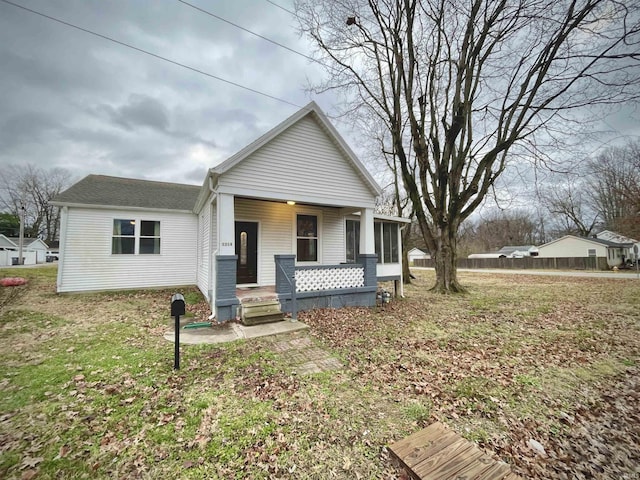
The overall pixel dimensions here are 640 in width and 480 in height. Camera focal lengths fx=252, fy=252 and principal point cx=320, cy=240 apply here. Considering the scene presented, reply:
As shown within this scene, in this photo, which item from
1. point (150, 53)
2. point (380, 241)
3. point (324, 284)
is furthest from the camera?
point (380, 241)

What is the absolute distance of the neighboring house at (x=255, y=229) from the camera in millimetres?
7199

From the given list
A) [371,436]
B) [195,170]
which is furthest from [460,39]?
[195,170]

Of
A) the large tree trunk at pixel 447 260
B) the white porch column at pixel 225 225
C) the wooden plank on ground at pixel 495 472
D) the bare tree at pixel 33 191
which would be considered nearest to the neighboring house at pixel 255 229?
the white porch column at pixel 225 225

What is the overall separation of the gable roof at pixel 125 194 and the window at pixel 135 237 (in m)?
0.81

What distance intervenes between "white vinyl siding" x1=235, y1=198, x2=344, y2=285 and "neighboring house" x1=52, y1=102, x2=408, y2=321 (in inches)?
1.5

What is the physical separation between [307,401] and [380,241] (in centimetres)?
882

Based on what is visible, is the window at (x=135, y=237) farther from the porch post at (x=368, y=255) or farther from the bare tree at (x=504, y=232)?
the bare tree at (x=504, y=232)

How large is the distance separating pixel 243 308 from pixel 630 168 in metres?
36.5

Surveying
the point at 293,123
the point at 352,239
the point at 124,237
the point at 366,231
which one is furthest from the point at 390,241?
the point at 124,237

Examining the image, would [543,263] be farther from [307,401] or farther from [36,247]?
[36,247]

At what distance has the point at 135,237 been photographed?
1130cm

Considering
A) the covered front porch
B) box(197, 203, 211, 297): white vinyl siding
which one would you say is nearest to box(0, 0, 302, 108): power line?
the covered front porch

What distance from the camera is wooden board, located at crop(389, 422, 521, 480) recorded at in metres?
2.09

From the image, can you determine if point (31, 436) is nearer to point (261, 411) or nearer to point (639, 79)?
point (261, 411)
